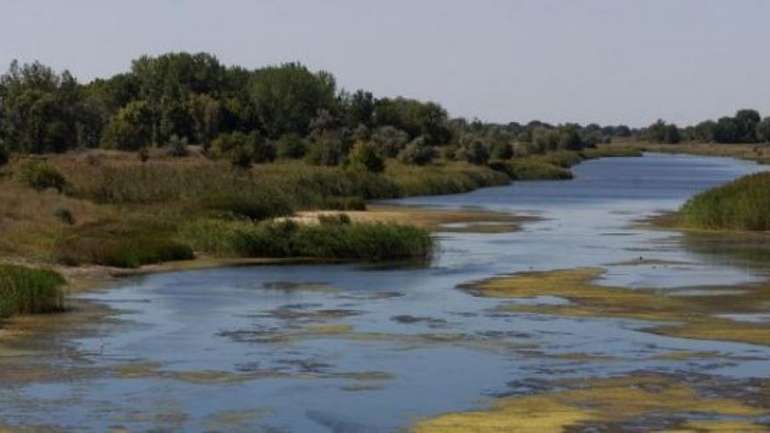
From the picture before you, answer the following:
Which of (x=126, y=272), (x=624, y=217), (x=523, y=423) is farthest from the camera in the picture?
(x=624, y=217)

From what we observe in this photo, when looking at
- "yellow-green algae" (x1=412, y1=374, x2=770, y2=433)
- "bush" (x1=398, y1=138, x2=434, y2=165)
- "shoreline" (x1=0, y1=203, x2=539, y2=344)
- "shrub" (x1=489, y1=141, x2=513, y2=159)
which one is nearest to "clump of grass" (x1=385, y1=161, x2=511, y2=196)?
"bush" (x1=398, y1=138, x2=434, y2=165)

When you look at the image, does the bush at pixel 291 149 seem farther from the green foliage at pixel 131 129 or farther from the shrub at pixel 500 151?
the shrub at pixel 500 151

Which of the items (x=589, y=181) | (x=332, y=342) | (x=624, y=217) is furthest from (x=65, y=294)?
(x=589, y=181)

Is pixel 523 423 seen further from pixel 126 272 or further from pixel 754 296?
pixel 126 272

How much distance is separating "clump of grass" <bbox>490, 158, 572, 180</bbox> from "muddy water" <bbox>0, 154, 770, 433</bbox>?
7085 centimetres

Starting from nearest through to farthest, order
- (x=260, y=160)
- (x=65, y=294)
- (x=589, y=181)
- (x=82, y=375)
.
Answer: (x=82, y=375) → (x=65, y=294) → (x=260, y=160) → (x=589, y=181)

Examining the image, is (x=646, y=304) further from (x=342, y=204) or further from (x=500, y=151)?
(x=500, y=151)

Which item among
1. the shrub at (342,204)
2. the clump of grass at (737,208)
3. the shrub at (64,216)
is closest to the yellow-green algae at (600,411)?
the shrub at (64,216)

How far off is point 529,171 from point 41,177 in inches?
2550

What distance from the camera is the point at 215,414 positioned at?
56.0 ft

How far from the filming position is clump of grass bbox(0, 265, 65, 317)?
81.4ft

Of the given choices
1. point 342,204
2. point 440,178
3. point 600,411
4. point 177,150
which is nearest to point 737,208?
point 342,204

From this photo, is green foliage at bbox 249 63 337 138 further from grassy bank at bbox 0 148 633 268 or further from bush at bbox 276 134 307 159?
grassy bank at bbox 0 148 633 268

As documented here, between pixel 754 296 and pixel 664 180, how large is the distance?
77208mm
